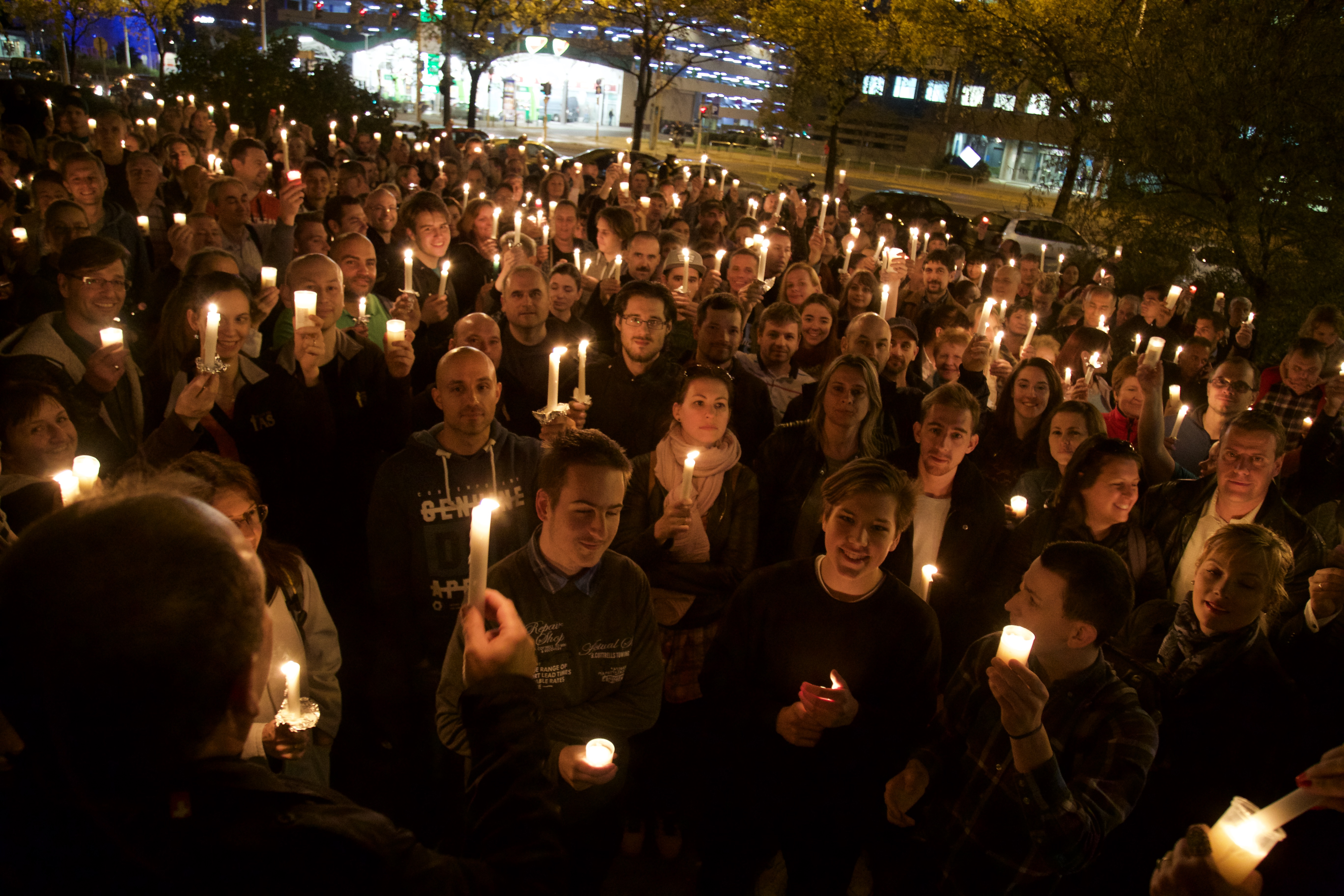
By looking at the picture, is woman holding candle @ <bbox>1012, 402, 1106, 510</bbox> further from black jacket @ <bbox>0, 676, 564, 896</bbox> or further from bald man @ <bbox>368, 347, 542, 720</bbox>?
black jacket @ <bbox>0, 676, 564, 896</bbox>

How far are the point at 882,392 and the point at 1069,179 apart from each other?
14.4 metres

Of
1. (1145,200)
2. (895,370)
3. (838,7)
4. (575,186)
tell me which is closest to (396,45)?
(838,7)

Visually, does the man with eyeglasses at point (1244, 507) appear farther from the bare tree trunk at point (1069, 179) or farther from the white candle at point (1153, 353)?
the bare tree trunk at point (1069, 179)

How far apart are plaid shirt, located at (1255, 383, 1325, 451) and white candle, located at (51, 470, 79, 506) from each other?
21.1 ft

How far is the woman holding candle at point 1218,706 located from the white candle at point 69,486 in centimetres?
296

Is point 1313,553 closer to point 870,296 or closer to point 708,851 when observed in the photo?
point 708,851

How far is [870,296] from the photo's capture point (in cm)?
662

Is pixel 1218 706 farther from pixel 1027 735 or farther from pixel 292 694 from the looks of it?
pixel 292 694

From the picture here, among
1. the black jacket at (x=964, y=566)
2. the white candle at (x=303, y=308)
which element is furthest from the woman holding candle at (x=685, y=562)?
the white candle at (x=303, y=308)

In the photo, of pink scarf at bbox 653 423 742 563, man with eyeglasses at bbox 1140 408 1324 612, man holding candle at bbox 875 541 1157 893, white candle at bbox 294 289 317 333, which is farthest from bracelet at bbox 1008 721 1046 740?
white candle at bbox 294 289 317 333

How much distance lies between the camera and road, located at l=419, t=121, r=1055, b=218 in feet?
108

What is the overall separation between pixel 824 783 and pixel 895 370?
3.21 metres

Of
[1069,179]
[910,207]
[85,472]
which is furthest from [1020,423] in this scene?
[910,207]

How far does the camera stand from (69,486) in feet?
7.10
